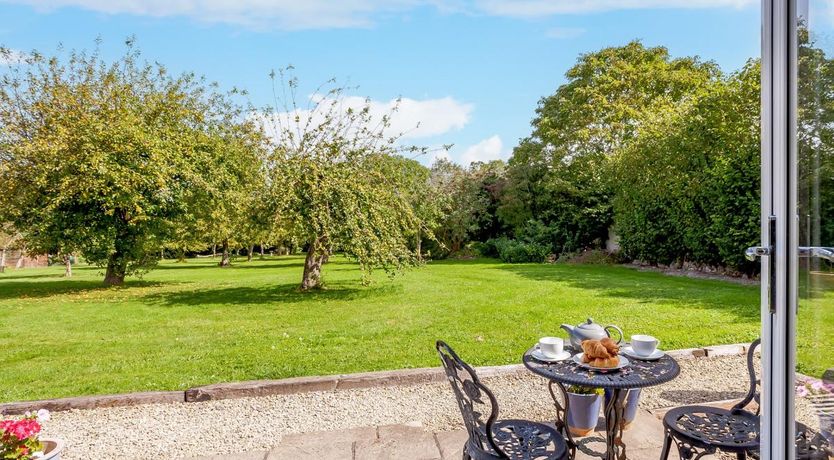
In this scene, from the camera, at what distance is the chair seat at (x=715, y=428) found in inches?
70.6

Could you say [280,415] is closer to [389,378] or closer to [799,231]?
[389,378]

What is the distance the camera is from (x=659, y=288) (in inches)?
322

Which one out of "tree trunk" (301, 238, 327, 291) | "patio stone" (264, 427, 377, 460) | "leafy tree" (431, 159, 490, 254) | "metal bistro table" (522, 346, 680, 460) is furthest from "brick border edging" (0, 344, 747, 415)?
"leafy tree" (431, 159, 490, 254)

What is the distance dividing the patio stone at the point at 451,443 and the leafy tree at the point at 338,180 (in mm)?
4827

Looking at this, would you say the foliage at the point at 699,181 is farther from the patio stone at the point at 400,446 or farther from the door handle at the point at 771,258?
the door handle at the point at 771,258

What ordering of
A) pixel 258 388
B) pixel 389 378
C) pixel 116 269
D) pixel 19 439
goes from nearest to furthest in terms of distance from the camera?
1. pixel 19 439
2. pixel 258 388
3. pixel 389 378
4. pixel 116 269

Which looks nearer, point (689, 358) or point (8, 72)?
point (689, 358)

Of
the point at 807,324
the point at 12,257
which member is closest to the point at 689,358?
the point at 807,324

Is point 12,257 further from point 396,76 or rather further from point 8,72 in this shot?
point 396,76

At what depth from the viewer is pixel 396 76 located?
764 centimetres

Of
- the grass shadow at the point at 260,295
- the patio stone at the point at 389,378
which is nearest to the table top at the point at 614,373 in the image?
the patio stone at the point at 389,378

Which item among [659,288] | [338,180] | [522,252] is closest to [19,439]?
A: [338,180]

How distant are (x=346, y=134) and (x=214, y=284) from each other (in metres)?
5.24

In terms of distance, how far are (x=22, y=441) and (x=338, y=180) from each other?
18.9 ft
